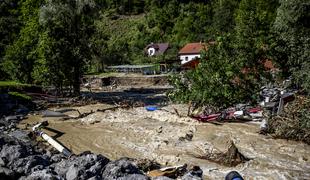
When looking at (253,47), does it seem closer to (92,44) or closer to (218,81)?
(218,81)

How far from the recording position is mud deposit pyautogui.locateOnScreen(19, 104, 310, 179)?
14347mm

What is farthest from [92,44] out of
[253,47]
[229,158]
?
[229,158]

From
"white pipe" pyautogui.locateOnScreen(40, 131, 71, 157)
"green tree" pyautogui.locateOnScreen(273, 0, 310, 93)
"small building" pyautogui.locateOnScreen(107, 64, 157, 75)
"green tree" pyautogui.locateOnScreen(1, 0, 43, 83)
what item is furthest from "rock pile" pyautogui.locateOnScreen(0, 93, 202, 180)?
"small building" pyautogui.locateOnScreen(107, 64, 157, 75)

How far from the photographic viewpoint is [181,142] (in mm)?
17812

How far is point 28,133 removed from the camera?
1947 centimetres

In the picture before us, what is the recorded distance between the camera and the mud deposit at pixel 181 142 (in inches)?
565

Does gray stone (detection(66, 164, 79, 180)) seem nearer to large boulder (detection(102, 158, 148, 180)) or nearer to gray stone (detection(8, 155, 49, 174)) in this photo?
large boulder (detection(102, 158, 148, 180))

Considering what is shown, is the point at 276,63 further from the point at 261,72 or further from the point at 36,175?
the point at 36,175

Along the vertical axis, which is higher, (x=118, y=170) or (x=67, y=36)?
(x=67, y=36)

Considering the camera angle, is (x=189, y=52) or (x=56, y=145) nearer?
(x=56, y=145)

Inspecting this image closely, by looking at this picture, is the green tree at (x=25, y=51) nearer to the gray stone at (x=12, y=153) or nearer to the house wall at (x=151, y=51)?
the gray stone at (x=12, y=153)

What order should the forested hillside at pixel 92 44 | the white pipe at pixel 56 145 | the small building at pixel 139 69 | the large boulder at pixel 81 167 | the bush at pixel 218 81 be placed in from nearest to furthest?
1. the large boulder at pixel 81 167
2. the white pipe at pixel 56 145
3. the bush at pixel 218 81
4. the forested hillside at pixel 92 44
5. the small building at pixel 139 69

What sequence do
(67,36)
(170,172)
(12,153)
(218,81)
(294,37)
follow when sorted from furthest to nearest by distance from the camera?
(67,36)
(294,37)
(218,81)
(12,153)
(170,172)

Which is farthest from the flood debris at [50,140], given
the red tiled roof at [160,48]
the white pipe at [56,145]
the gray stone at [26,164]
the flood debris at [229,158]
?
the red tiled roof at [160,48]
